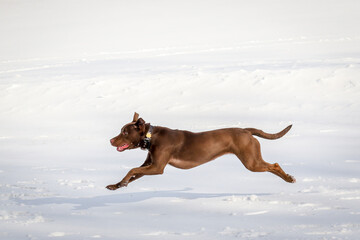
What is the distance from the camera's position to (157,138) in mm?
7516

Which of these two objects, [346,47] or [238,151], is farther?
[346,47]

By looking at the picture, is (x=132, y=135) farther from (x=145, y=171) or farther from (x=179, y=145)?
(x=179, y=145)

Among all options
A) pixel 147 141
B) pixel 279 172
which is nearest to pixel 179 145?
pixel 147 141

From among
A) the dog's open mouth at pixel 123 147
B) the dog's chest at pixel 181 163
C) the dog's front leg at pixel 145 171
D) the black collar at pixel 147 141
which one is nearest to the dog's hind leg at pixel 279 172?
the dog's chest at pixel 181 163

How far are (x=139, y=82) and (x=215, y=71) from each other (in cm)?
210

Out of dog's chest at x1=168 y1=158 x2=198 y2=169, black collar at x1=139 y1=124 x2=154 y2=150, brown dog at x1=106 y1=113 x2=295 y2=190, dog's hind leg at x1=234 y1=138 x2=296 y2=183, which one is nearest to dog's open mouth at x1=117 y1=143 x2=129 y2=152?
brown dog at x1=106 y1=113 x2=295 y2=190

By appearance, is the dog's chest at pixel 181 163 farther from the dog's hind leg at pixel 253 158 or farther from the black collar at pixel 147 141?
the dog's hind leg at pixel 253 158

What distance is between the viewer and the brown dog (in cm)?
749

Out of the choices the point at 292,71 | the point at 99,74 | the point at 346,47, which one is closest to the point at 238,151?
the point at 292,71

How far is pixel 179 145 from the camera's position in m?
7.59

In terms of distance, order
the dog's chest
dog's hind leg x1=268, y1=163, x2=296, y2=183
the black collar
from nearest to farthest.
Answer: the black collar, the dog's chest, dog's hind leg x1=268, y1=163, x2=296, y2=183

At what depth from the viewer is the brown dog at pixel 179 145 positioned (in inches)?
295

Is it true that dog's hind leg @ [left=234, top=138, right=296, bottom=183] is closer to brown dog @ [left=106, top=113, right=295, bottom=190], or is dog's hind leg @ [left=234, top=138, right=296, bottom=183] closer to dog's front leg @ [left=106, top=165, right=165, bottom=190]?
brown dog @ [left=106, top=113, right=295, bottom=190]

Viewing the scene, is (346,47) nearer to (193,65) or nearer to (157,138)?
(193,65)
